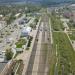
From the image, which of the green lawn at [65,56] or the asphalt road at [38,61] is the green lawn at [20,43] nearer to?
the asphalt road at [38,61]

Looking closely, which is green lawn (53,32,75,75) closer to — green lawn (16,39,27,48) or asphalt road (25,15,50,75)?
asphalt road (25,15,50,75)

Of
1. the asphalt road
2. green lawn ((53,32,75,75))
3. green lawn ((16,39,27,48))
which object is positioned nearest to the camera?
green lawn ((53,32,75,75))

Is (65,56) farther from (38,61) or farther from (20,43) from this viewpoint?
(20,43)

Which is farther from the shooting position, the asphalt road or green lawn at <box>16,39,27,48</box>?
green lawn at <box>16,39,27,48</box>

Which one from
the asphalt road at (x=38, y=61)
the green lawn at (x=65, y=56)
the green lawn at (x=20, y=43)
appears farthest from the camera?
the green lawn at (x=20, y=43)

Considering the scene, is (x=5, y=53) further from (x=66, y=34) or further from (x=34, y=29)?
(x=34, y=29)

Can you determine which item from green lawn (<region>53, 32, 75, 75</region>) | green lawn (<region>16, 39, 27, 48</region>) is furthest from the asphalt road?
green lawn (<region>16, 39, 27, 48</region>)

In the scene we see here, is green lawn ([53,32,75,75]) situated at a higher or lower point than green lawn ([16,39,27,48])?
higher

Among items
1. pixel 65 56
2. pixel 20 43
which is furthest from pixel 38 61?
pixel 20 43

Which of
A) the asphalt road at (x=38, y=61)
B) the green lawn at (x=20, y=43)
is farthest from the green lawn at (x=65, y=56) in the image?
the green lawn at (x=20, y=43)
